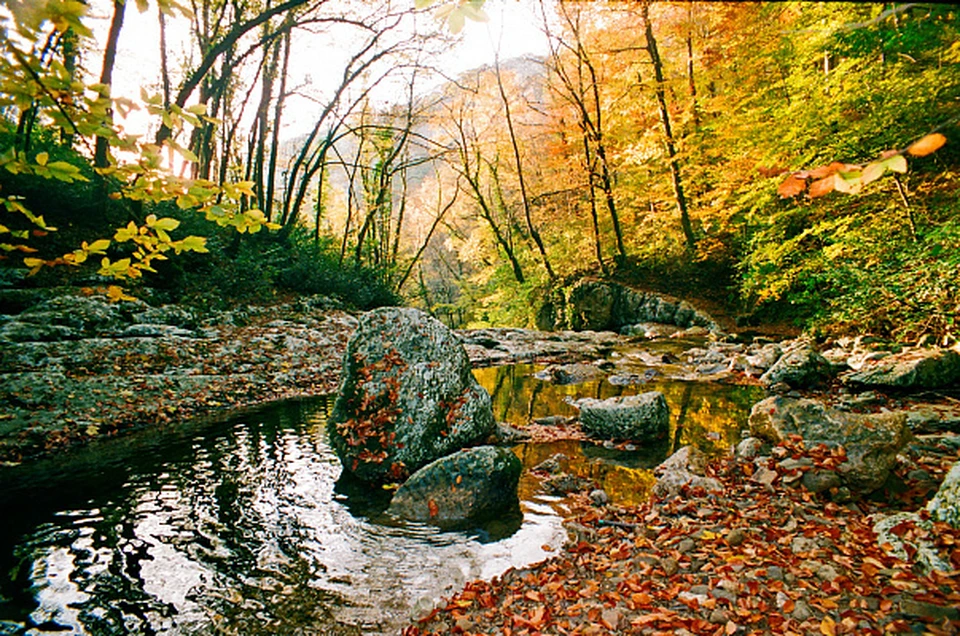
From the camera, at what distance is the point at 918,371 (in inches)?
260

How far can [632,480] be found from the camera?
516cm

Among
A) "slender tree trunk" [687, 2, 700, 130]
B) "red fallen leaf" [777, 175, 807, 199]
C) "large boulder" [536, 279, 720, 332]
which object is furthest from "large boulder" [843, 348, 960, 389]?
"slender tree trunk" [687, 2, 700, 130]

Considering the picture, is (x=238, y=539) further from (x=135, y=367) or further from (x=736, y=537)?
(x=135, y=367)

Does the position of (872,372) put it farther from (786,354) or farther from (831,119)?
(831,119)

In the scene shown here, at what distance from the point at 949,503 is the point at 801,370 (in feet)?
17.6

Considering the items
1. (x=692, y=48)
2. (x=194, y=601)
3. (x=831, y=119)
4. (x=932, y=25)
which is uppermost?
(x=692, y=48)

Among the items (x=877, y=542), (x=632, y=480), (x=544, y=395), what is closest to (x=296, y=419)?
(x=544, y=395)

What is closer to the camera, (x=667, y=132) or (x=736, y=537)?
(x=736, y=537)

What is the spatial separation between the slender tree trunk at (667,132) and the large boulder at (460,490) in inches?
581

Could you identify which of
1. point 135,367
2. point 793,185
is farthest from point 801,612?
point 135,367

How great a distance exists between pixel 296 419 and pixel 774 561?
680 cm

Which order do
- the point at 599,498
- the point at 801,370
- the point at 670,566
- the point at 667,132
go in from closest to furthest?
the point at 670,566 → the point at 599,498 → the point at 801,370 → the point at 667,132

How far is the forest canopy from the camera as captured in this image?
2170 mm

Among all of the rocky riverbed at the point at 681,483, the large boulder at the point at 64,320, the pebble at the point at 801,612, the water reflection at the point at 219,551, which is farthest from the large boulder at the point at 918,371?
the large boulder at the point at 64,320
